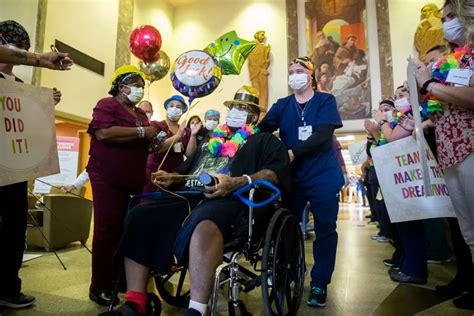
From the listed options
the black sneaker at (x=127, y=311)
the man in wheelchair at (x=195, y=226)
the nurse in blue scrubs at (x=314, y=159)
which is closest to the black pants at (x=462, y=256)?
the nurse in blue scrubs at (x=314, y=159)

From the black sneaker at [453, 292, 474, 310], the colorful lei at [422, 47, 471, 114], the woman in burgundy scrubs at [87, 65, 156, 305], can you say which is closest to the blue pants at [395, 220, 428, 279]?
the black sneaker at [453, 292, 474, 310]

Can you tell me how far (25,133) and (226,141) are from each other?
0.91 metres

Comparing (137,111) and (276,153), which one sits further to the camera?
(137,111)

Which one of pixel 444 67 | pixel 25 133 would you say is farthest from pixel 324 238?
pixel 25 133

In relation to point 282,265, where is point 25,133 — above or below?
above

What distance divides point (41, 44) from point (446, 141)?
19.1ft

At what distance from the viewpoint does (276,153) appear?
1616 mm

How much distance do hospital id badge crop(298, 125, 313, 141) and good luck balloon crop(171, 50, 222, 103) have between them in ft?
1.98

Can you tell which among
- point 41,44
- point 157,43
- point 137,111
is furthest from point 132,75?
point 41,44

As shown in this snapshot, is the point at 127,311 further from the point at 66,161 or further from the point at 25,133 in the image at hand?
the point at 66,161

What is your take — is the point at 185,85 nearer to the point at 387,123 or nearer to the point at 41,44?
the point at 387,123

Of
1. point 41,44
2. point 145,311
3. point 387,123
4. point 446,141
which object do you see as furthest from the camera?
point 41,44

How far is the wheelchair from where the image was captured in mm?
1231

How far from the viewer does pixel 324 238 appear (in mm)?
1852
